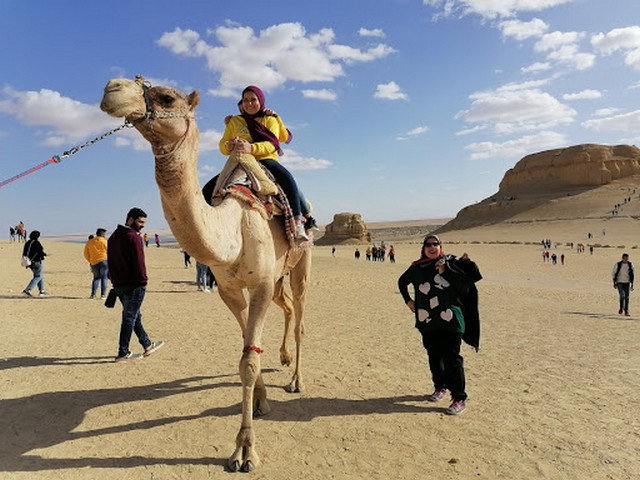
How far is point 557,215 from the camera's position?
298ft

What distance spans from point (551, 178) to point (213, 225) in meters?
140

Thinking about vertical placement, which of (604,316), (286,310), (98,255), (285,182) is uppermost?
(285,182)

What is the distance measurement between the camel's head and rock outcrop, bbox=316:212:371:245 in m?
68.1

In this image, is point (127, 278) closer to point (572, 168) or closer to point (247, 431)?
point (247, 431)

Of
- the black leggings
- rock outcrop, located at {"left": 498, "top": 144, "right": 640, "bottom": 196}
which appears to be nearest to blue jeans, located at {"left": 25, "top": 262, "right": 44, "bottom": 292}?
the black leggings

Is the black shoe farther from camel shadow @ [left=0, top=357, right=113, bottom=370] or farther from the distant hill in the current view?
the distant hill

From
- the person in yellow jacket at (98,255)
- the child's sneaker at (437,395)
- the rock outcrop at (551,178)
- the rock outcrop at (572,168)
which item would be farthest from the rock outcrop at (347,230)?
the rock outcrop at (572,168)

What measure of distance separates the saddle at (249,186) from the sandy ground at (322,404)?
2.33m

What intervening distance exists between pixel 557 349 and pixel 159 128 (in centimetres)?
768

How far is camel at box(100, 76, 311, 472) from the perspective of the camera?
292 cm

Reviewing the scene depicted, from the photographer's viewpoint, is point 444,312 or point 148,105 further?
point 444,312

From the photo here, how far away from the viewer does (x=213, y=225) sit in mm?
3498

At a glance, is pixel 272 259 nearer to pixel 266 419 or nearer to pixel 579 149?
pixel 266 419

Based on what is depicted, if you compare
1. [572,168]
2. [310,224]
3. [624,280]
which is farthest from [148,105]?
[572,168]
